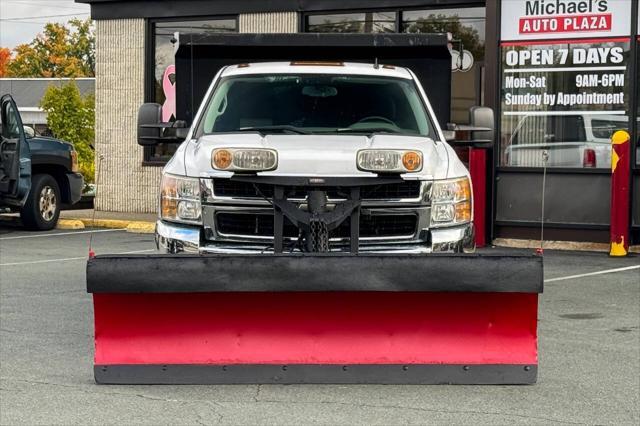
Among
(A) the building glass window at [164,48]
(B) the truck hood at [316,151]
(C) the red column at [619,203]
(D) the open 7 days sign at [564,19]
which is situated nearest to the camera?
(B) the truck hood at [316,151]

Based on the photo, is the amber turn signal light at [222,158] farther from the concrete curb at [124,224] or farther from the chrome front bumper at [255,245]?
the concrete curb at [124,224]

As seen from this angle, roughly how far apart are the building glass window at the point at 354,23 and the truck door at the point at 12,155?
5.10 meters

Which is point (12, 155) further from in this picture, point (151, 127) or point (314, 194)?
point (314, 194)

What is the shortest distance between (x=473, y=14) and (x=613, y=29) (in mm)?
3283

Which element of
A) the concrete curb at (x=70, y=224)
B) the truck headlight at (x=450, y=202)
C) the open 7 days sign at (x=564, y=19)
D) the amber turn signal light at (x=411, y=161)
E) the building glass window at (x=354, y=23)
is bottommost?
the concrete curb at (x=70, y=224)

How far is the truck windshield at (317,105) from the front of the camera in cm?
848

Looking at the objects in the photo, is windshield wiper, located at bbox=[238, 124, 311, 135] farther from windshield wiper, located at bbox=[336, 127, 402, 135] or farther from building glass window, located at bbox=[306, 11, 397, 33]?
building glass window, located at bbox=[306, 11, 397, 33]

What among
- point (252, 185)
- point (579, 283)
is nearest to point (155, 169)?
point (579, 283)

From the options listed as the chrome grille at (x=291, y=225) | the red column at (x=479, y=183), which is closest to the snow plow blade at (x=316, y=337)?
the chrome grille at (x=291, y=225)

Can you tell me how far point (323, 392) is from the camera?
7.16 meters

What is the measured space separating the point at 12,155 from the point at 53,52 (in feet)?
287

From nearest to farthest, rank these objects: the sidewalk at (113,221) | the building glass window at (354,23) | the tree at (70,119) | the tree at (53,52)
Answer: the sidewalk at (113,221)
the building glass window at (354,23)
the tree at (70,119)
the tree at (53,52)

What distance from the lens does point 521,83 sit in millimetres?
16109

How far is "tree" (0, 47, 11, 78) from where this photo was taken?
103 metres
